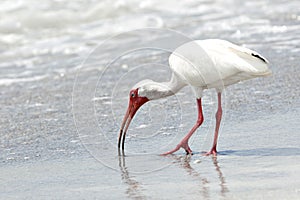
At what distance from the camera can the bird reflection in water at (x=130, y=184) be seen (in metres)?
4.34

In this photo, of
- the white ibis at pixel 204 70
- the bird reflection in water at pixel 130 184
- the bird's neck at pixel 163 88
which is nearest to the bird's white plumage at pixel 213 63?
the white ibis at pixel 204 70

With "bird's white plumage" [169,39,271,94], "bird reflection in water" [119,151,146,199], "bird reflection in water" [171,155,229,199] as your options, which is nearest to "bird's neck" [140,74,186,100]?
"bird's white plumage" [169,39,271,94]

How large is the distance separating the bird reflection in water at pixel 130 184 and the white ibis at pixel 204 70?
1.59ft

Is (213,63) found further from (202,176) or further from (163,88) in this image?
(202,176)

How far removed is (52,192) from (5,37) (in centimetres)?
951

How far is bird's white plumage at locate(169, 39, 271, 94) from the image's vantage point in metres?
5.30

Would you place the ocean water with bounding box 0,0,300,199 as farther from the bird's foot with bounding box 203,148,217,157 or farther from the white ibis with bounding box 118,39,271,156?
the white ibis with bounding box 118,39,271,156

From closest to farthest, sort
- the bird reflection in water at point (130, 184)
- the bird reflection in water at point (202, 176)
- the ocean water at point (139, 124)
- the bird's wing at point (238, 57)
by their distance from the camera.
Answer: the bird reflection in water at point (202, 176)
the bird reflection in water at point (130, 184)
the ocean water at point (139, 124)
the bird's wing at point (238, 57)

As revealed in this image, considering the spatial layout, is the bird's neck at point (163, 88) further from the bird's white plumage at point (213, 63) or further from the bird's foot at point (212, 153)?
the bird's foot at point (212, 153)

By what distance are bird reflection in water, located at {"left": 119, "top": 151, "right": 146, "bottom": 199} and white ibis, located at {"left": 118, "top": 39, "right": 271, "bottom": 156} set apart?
49 cm

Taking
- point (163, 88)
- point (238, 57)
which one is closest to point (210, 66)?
point (238, 57)

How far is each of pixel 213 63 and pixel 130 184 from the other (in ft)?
4.17

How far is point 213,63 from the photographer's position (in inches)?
213

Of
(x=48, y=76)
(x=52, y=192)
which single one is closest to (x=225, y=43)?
(x=52, y=192)
